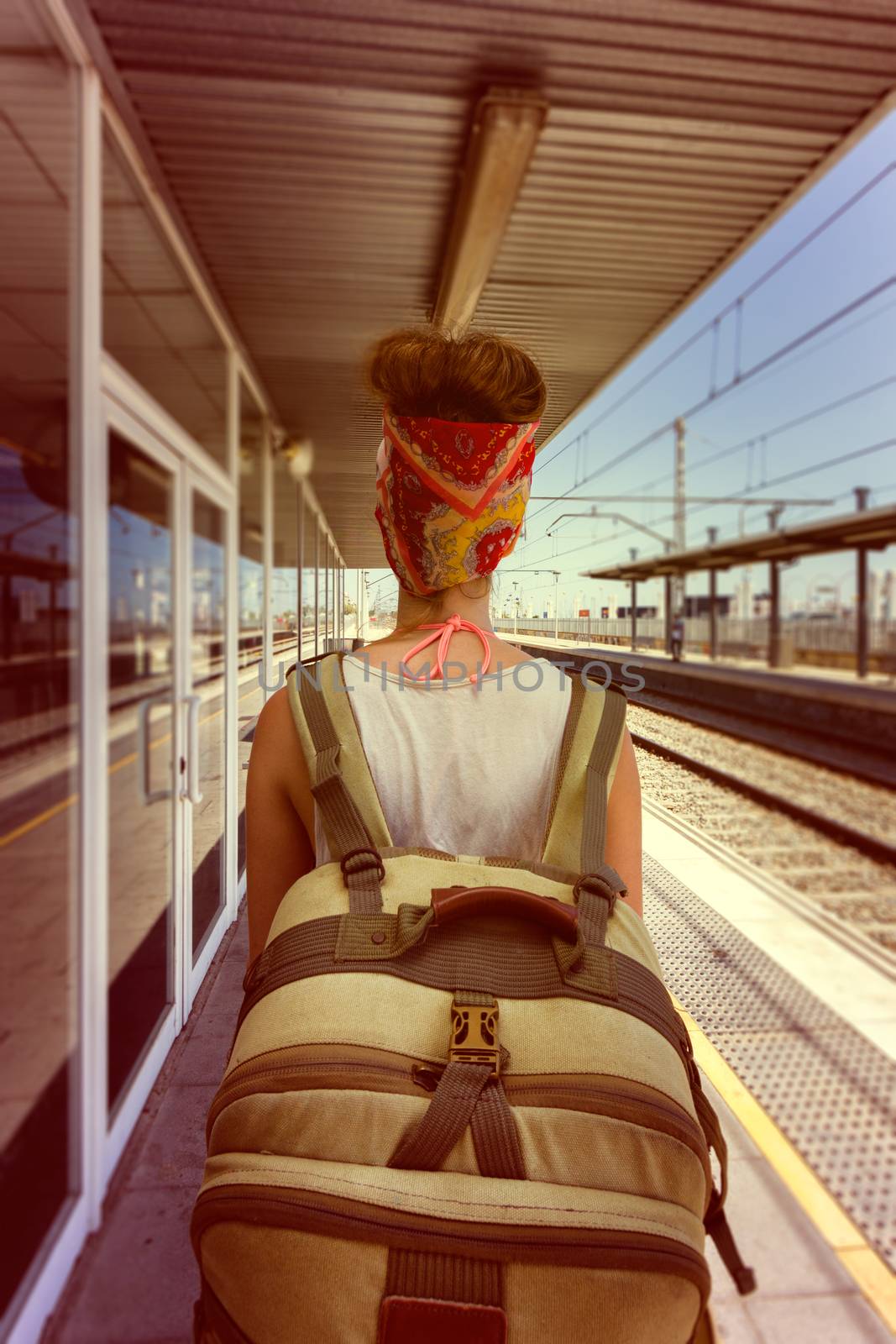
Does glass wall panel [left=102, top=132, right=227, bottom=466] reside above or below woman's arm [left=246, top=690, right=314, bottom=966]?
above

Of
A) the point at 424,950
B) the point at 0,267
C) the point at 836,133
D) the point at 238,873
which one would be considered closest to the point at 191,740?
the point at 238,873

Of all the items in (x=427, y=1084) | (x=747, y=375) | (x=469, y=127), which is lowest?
(x=427, y=1084)

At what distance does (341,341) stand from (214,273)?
0.71m

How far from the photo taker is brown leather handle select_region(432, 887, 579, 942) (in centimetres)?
52

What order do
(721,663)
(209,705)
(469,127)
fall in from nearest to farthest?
(721,663)
(469,127)
(209,705)

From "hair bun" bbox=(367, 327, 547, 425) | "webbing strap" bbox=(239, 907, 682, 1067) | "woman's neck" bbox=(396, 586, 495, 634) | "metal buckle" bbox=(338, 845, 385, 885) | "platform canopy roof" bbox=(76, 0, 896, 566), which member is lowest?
"webbing strap" bbox=(239, 907, 682, 1067)

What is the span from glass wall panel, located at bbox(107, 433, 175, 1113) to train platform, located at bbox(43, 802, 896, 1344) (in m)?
0.21

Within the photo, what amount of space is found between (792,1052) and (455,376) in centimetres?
208

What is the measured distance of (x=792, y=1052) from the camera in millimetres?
1950

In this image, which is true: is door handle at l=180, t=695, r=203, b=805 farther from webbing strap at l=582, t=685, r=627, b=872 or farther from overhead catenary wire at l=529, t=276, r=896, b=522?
webbing strap at l=582, t=685, r=627, b=872

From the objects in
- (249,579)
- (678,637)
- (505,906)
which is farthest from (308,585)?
(505,906)

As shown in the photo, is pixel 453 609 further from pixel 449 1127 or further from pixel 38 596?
pixel 38 596

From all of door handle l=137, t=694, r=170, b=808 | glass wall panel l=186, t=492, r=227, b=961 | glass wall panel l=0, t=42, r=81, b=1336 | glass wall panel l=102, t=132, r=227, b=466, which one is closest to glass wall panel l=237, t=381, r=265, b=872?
glass wall panel l=186, t=492, r=227, b=961

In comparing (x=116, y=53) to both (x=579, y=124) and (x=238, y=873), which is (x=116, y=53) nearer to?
(x=579, y=124)
